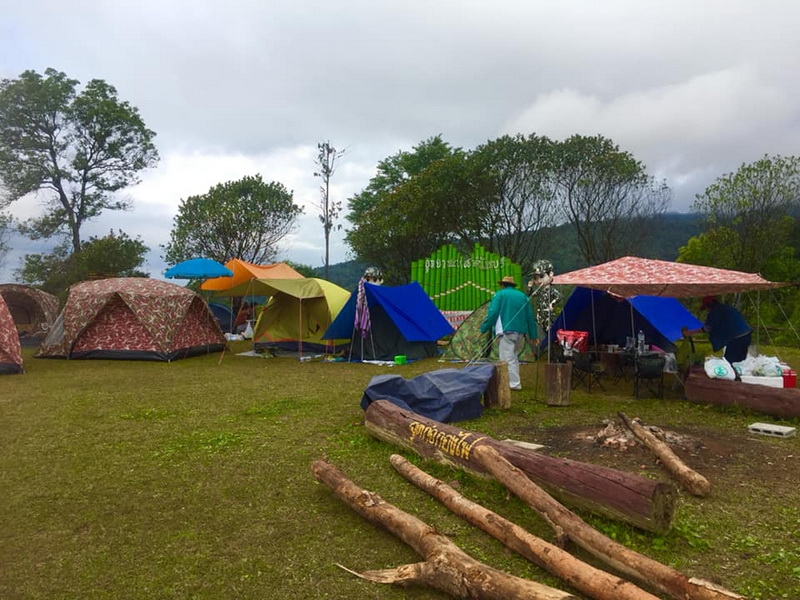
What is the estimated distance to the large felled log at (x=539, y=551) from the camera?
7.96ft

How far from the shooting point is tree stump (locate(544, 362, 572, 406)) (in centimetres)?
710

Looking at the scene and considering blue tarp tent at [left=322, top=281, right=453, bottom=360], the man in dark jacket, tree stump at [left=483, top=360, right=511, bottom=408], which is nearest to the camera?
tree stump at [left=483, top=360, right=511, bottom=408]

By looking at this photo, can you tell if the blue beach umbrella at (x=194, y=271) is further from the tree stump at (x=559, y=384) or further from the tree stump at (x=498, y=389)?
the tree stump at (x=559, y=384)

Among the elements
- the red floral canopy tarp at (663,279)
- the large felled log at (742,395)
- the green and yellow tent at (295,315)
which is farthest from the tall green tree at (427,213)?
the large felled log at (742,395)

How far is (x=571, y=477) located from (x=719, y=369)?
462cm

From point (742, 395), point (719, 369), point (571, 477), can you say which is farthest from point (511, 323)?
point (571, 477)

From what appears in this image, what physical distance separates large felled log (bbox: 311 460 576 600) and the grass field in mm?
86

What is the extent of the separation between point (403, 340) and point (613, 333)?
434cm

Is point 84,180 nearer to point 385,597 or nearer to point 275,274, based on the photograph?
point 275,274

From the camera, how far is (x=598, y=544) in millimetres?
2877

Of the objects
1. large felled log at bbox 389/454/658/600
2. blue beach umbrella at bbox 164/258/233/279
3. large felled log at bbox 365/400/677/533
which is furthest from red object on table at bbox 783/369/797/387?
blue beach umbrella at bbox 164/258/233/279

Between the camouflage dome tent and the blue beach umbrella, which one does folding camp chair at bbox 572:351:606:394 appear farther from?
the blue beach umbrella

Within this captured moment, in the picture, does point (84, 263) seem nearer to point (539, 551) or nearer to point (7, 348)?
point (7, 348)

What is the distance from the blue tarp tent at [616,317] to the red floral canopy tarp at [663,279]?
5.63ft
